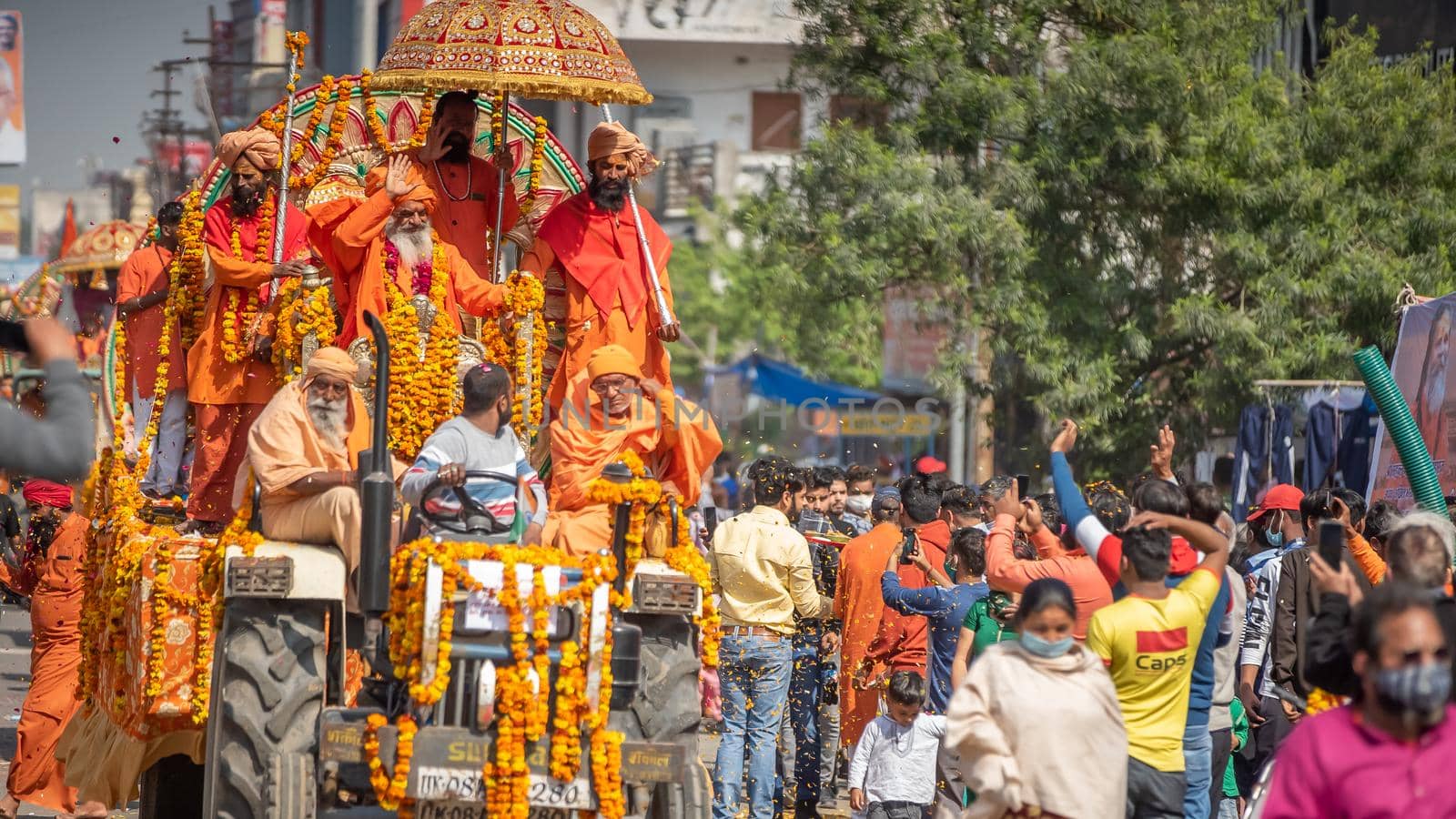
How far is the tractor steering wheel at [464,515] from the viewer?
7.65m

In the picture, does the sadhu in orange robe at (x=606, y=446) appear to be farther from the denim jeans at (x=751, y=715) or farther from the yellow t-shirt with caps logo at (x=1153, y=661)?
the yellow t-shirt with caps logo at (x=1153, y=661)

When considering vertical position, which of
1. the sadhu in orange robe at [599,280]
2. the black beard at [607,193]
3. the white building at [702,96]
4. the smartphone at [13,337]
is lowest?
the smartphone at [13,337]

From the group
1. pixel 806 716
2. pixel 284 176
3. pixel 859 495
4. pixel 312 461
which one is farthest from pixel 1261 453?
pixel 312 461

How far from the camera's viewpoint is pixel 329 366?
8.16 meters

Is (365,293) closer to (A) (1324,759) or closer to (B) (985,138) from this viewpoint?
(A) (1324,759)

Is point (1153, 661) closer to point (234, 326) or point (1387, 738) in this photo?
point (1387, 738)

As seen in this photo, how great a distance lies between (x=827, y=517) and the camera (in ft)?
46.3

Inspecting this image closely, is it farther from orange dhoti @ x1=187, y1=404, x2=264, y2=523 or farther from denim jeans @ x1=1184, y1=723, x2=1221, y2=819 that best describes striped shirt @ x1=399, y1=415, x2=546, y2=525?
denim jeans @ x1=1184, y1=723, x2=1221, y2=819

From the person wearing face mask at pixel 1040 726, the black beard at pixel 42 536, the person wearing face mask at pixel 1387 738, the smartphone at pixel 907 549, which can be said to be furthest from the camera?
the black beard at pixel 42 536

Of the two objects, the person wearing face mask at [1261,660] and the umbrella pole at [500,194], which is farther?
the umbrella pole at [500,194]

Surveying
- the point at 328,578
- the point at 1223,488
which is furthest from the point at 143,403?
the point at 1223,488

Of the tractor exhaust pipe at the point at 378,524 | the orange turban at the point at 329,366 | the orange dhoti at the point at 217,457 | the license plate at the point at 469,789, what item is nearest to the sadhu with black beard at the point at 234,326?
the orange dhoti at the point at 217,457

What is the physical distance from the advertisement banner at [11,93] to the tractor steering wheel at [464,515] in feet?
240

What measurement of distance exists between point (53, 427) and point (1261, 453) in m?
12.6
